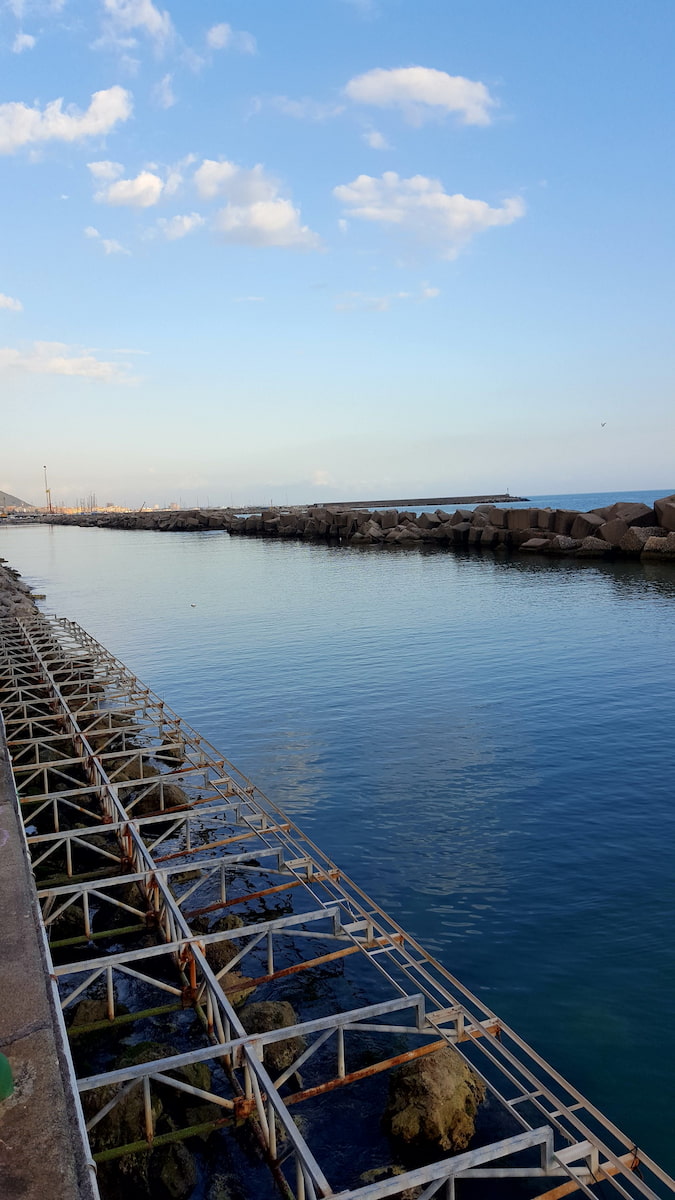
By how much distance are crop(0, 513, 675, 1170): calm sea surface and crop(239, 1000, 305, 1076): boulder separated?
235cm

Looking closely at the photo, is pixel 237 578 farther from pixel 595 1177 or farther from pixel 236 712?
pixel 595 1177

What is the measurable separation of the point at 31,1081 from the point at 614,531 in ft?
176

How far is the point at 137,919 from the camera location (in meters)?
10.9

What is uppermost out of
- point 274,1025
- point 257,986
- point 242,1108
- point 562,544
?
point 562,544

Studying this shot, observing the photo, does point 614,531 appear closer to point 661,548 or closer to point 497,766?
point 661,548

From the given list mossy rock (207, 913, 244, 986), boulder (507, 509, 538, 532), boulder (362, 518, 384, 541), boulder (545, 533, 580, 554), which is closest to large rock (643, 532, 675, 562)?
boulder (545, 533, 580, 554)

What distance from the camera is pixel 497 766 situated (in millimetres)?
16188

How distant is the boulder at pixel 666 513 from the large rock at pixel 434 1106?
49.7 meters

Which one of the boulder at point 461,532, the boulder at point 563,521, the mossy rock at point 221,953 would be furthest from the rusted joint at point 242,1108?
the boulder at point 461,532

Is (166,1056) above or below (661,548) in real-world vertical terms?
below

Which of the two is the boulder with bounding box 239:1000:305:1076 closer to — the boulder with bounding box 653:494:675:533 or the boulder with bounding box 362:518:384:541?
the boulder with bounding box 653:494:675:533

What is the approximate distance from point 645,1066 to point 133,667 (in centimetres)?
2245

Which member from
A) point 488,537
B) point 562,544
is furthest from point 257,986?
point 488,537

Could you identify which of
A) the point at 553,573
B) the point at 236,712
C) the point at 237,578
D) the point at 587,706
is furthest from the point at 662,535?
the point at 236,712
